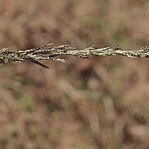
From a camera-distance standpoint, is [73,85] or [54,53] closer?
[54,53]

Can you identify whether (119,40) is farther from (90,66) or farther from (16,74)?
(16,74)

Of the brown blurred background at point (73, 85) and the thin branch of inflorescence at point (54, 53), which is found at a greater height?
the brown blurred background at point (73, 85)

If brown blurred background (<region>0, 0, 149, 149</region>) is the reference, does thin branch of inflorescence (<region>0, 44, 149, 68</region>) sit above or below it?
below

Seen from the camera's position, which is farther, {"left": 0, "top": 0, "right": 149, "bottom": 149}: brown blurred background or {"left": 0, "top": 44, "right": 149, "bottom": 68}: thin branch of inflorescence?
{"left": 0, "top": 0, "right": 149, "bottom": 149}: brown blurred background

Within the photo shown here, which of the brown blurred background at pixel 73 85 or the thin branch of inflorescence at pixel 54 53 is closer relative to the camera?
the thin branch of inflorescence at pixel 54 53

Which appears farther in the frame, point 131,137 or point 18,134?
point 131,137

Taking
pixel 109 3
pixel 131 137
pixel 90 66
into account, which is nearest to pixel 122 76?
pixel 90 66

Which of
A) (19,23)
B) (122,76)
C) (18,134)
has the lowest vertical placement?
(18,134)

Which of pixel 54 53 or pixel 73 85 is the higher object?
pixel 73 85
